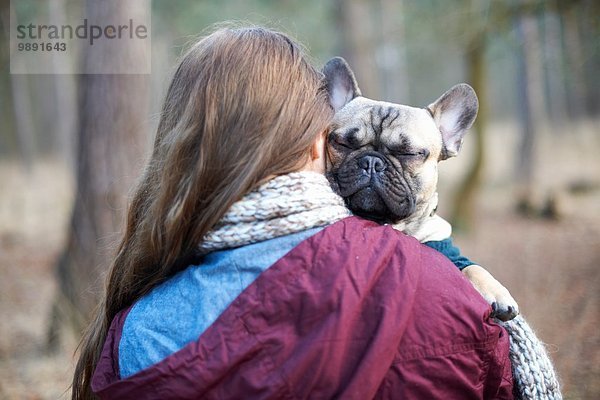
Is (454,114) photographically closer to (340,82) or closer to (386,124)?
(386,124)

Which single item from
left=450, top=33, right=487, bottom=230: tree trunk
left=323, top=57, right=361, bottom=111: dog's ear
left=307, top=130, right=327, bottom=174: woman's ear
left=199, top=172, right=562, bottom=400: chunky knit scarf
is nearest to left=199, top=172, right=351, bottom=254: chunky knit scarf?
left=199, top=172, right=562, bottom=400: chunky knit scarf

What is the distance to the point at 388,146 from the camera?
2916 mm

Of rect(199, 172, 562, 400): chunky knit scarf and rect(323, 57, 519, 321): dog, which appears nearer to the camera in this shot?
rect(199, 172, 562, 400): chunky knit scarf

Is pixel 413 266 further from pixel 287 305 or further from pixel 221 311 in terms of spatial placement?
pixel 221 311

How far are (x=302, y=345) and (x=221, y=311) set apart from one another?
24 cm

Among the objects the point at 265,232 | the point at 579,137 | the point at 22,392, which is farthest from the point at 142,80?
the point at 579,137

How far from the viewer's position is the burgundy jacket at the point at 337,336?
1609 millimetres

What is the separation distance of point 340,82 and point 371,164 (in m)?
0.68

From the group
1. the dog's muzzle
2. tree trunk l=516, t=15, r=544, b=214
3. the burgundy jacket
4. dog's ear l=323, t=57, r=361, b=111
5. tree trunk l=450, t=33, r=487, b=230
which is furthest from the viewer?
tree trunk l=516, t=15, r=544, b=214

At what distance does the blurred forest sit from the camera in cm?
534

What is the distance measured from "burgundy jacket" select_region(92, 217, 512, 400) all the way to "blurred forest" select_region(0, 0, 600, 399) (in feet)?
3.57

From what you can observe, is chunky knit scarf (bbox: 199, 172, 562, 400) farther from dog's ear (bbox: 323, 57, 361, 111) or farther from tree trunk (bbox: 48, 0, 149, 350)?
tree trunk (bbox: 48, 0, 149, 350)

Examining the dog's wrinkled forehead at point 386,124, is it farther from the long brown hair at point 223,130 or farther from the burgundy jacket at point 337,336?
the burgundy jacket at point 337,336

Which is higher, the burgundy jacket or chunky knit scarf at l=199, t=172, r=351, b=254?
chunky knit scarf at l=199, t=172, r=351, b=254
